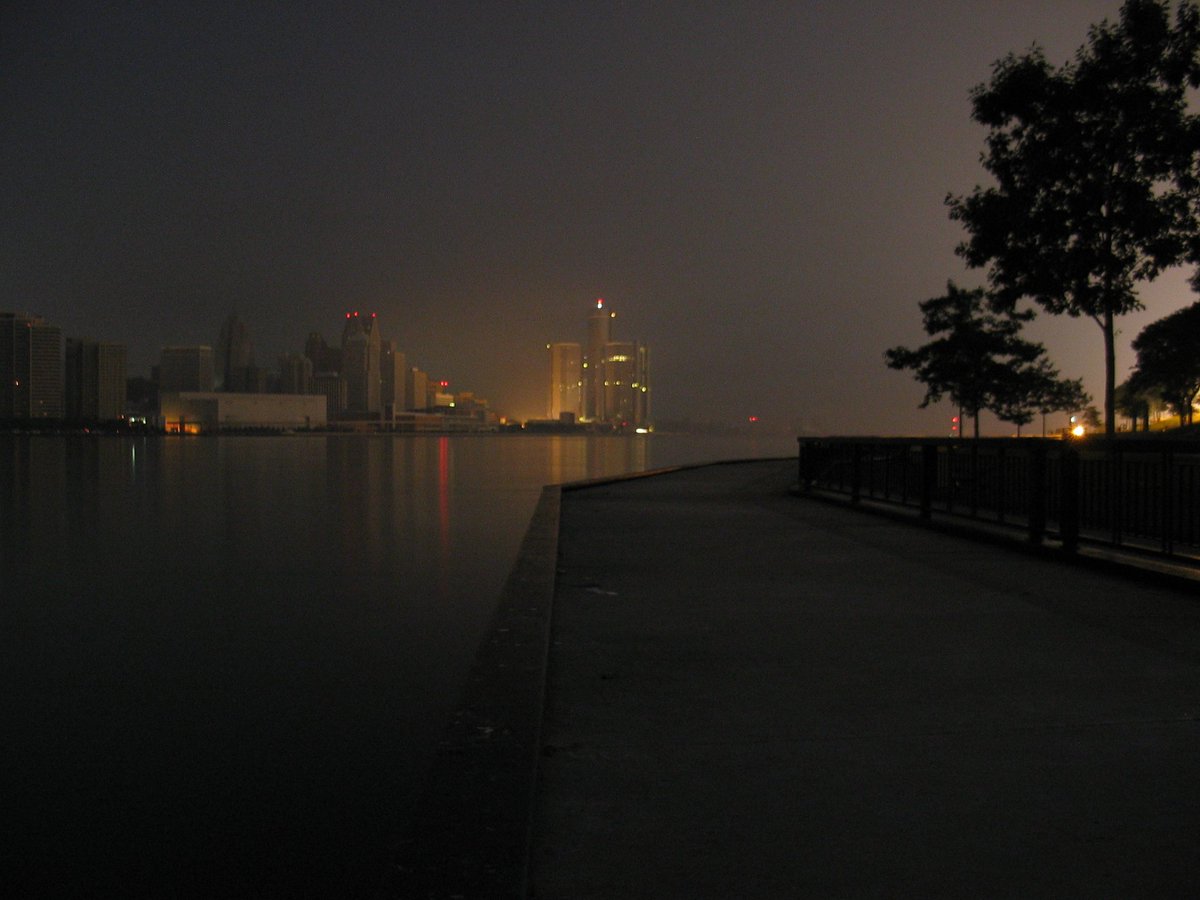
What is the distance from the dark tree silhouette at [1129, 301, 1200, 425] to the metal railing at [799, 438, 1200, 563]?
25173 millimetres

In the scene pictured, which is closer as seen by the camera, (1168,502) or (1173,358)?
(1168,502)

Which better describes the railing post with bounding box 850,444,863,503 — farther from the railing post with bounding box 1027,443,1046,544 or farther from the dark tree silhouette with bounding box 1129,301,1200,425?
the dark tree silhouette with bounding box 1129,301,1200,425

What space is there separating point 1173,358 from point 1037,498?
98.7ft

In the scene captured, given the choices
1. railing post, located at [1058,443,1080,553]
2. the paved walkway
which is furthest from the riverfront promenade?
railing post, located at [1058,443,1080,553]

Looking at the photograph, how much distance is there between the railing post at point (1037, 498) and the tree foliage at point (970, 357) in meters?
20.4

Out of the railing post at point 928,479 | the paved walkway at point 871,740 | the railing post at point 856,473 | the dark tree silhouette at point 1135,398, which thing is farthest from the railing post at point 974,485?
the dark tree silhouette at point 1135,398

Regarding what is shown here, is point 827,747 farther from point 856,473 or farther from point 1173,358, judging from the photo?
point 1173,358

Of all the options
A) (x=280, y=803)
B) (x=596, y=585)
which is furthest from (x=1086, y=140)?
(x=280, y=803)

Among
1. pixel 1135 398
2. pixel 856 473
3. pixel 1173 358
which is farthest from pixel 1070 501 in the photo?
pixel 1135 398

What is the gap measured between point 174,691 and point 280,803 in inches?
107

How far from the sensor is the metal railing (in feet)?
25.4

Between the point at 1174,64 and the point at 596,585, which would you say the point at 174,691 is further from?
the point at 1174,64

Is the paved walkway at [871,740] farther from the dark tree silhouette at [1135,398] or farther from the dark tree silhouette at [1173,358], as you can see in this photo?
the dark tree silhouette at [1135,398]

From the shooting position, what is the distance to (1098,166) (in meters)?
13.6
